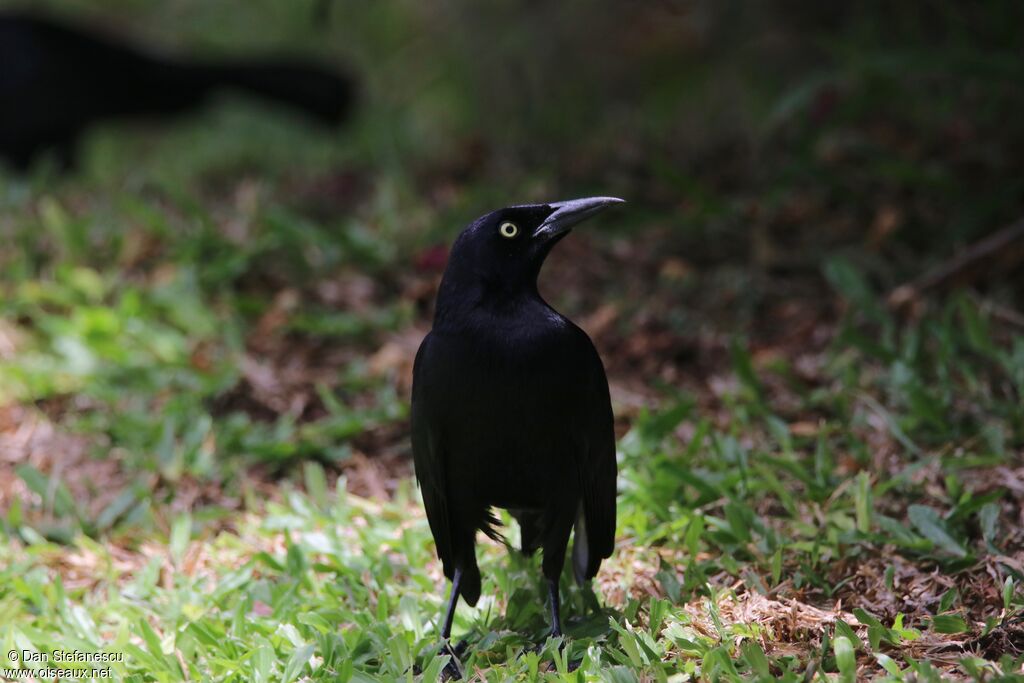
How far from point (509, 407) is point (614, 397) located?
5.70 feet

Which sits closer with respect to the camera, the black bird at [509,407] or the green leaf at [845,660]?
the green leaf at [845,660]

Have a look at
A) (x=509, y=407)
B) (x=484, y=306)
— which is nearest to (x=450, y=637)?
(x=509, y=407)

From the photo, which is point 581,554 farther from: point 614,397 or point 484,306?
point 614,397

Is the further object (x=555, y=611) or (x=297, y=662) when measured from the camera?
(x=555, y=611)

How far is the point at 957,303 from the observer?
420cm

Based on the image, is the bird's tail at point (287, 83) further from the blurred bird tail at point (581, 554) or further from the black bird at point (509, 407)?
the blurred bird tail at point (581, 554)

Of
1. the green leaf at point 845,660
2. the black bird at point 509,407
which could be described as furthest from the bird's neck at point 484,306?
the green leaf at point 845,660

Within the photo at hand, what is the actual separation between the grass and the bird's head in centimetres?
89

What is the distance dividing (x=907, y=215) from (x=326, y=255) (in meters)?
2.81

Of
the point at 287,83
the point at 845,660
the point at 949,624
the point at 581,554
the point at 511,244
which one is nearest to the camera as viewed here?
the point at 845,660

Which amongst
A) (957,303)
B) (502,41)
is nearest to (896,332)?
(957,303)

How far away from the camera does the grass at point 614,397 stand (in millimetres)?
2736

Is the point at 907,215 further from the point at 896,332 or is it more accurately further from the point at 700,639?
the point at 700,639

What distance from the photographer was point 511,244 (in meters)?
2.71
